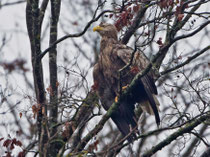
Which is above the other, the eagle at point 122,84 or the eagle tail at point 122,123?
the eagle at point 122,84

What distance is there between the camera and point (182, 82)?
757 cm

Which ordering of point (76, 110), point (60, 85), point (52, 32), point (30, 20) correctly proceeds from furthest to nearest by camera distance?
point (52, 32) < point (30, 20) < point (60, 85) < point (76, 110)

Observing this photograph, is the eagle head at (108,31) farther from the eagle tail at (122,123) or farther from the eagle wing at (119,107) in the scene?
the eagle tail at (122,123)

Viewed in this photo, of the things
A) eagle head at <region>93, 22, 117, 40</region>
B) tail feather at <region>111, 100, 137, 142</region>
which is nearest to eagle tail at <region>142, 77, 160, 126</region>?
tail feather at <region>111, 100, 137, 142</region>

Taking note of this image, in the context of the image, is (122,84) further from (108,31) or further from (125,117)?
(108,31)

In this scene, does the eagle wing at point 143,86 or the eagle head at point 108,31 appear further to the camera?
the eagle head at point 108,31

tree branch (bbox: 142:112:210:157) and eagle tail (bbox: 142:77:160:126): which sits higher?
eagle tail (bbox: 142:77:160:126)

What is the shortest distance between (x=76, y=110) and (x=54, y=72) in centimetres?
163

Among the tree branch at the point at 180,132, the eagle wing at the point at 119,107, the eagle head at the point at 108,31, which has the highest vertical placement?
the eagle head at the point at 108,31

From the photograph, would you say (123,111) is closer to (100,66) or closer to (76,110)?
(100,66)

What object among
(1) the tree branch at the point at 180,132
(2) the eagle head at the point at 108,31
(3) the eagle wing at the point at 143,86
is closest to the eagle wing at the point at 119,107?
(3) the eagle wing at the point at 143,86

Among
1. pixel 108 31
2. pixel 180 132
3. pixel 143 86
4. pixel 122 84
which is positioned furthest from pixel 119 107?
pixel 180 132

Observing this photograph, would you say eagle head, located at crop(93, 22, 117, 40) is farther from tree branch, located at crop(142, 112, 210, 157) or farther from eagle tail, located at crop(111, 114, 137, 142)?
tree branch, located at crop(142, 112, 210, 157)

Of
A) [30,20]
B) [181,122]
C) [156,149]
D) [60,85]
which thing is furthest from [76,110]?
[30,20]
